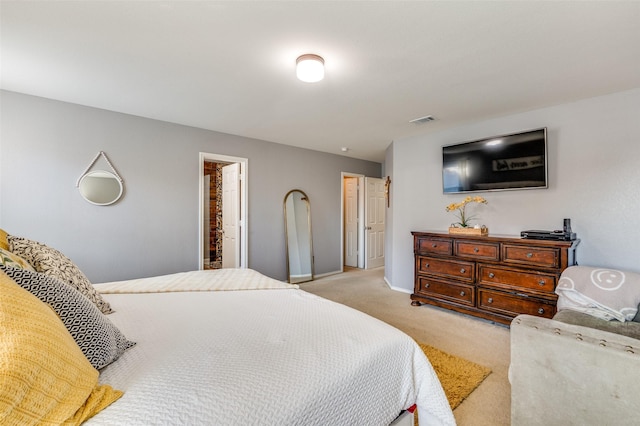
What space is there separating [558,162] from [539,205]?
1.57 ft

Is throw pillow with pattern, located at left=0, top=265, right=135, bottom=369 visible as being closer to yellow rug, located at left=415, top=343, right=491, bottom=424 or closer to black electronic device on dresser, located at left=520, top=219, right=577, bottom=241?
yellow rug, located at left=415, top=343, right=491, bottom=424

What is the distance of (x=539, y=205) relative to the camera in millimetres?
3158

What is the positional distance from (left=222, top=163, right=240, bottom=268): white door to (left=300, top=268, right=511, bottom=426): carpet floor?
1.28 meters

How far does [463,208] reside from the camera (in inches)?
147

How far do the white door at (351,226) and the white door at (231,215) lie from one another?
258 cm

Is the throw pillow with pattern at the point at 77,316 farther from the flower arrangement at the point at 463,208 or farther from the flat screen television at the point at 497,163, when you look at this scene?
the flat screen television at the point at 497,163

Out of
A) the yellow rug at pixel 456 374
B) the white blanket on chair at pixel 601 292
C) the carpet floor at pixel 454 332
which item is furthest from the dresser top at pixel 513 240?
the yellow rug at pixel 456 374

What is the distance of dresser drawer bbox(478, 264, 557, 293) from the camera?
8.86 feet

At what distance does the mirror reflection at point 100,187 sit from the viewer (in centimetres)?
308

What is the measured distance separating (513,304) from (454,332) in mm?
665

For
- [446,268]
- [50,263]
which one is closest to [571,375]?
[446,268]

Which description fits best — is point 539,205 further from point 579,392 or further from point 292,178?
point 292,178

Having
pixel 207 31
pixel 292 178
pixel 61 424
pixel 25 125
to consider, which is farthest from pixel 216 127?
pixel 61 424

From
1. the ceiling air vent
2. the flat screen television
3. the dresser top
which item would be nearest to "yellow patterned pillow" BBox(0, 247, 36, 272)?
the dresser top
